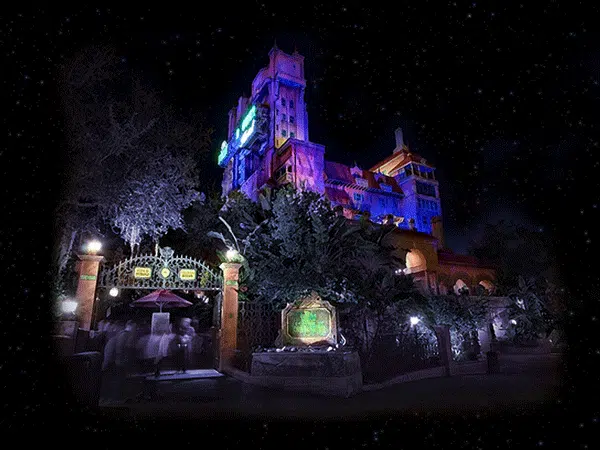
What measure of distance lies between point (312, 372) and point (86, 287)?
800 cm

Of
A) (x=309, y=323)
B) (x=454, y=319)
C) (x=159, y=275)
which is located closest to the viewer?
(x=309, y=323)

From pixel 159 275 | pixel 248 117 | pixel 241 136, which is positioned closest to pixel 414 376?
pixel 159 275

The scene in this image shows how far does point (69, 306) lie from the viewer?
10.5 metres

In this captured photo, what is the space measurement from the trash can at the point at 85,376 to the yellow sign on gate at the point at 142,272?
19.5 ft

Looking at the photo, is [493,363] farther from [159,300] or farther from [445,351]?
[159,300]

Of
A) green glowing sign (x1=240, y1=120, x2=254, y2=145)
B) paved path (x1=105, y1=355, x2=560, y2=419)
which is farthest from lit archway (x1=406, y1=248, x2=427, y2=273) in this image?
green glowing sign (x1=240, y1=120, x2=254, y2=145)

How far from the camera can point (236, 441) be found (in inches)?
181

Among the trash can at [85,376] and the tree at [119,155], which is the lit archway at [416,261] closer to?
the tree at [119,155]

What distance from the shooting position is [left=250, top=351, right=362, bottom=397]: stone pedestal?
8.26 m

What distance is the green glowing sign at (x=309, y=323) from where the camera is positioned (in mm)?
10281

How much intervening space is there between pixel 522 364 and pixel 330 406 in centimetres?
1210

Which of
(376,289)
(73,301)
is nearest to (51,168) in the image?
(73,301)

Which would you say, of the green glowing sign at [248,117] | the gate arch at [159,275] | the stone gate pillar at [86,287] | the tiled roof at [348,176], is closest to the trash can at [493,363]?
the gate arch at [159,275]

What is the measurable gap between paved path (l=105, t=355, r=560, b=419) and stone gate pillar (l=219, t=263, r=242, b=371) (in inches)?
57.7
